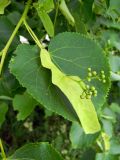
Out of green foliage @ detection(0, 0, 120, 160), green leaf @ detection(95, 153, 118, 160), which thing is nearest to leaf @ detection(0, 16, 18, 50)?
green foliage @ detection(0, 0, 120, 160)

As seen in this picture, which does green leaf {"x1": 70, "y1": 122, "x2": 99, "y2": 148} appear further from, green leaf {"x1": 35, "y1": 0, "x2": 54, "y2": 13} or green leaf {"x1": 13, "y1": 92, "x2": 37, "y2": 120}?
green leaf {"x1": 35, "y1": 0, "x2": 54, "y2": 13}

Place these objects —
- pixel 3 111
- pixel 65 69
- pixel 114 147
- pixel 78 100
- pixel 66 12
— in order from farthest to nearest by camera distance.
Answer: pixel 3 111
pixel 114 147
pixel 66 12
pixel 65 69
pixel 78 100

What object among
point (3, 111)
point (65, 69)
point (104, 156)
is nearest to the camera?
point (65, 69)

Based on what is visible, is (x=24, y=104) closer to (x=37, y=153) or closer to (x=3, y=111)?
(x=3, y=111)

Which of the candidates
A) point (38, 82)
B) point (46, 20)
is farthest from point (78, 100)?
point (46, 20)

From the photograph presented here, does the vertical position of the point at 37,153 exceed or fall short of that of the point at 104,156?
it exceeds it

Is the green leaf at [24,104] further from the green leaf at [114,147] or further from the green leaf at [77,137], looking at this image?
the green leaf at [114,147]

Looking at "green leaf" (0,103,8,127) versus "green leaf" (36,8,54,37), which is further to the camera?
"green leaf" (0,103,8,127)
